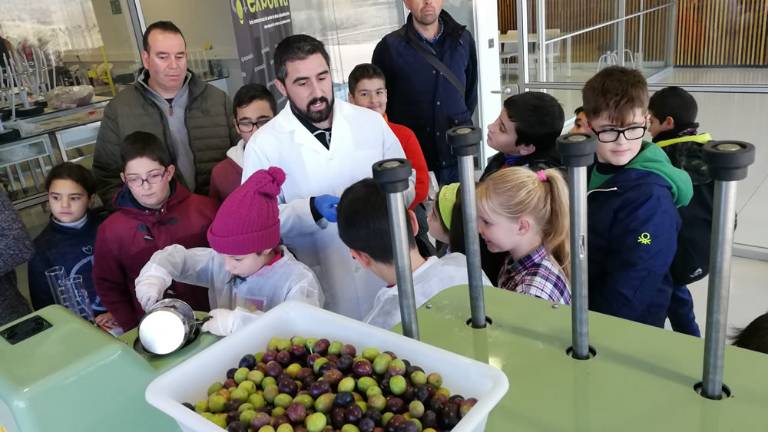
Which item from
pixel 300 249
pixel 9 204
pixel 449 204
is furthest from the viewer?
pixel 300 249

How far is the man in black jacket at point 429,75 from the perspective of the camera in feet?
10.4

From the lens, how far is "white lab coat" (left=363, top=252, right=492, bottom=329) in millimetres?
1352

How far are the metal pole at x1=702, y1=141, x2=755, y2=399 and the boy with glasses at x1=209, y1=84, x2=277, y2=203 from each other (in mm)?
2012

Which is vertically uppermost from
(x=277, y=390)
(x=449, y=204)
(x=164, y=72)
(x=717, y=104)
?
(x=164, y=72)

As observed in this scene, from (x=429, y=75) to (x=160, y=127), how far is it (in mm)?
1418

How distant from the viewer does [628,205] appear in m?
1.69

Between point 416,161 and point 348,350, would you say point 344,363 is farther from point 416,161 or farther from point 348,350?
point 416,161

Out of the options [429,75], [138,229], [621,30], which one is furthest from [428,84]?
[621,30]

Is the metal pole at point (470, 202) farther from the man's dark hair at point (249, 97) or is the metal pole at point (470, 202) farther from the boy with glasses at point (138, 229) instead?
the man's dark hair at point (249, 97)

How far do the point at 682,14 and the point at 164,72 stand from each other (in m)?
4.36

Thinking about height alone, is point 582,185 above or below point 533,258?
above

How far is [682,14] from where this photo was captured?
495 centimetres

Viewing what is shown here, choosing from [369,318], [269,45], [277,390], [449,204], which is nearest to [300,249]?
[449,204]

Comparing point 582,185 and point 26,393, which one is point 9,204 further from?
point 582,185
